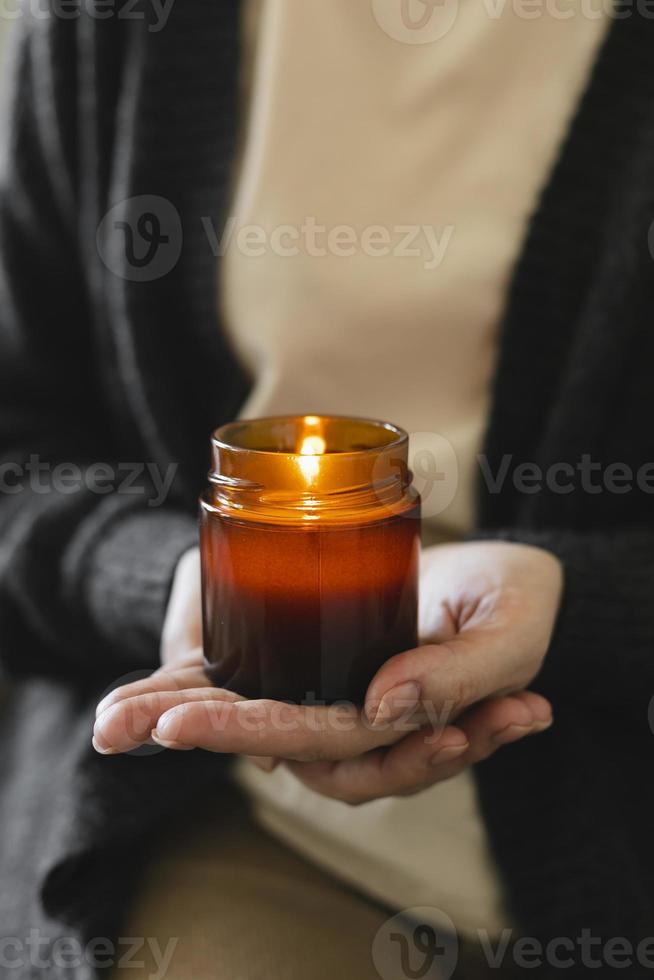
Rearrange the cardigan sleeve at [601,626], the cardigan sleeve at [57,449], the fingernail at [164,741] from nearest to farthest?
the fingernail at [164,741]
the cardigan sleeve at [601,626]
the cardigan sleeve at [57,449]

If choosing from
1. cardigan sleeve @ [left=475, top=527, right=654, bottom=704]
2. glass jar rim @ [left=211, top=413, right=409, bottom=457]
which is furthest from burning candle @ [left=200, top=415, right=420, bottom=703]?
cardigan sleeve @ [left=475, top=527, right=654, bottom=704]

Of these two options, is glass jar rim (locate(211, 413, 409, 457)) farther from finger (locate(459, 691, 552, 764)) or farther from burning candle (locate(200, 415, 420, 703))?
finger (locate(459, 691, 552, 764))

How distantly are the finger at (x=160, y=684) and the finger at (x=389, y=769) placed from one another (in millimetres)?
87

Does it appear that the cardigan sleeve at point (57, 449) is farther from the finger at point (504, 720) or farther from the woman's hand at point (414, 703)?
the finger at point (504, 720)

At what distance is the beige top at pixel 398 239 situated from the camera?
29.9 inches

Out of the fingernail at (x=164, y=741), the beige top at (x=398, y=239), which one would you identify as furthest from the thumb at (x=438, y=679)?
the beige top at (x=398, y=239)

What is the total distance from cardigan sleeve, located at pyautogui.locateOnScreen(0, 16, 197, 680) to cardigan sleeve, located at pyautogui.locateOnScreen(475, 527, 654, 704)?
29 centimetres

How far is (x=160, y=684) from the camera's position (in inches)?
21.9

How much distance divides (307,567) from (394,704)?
9cm

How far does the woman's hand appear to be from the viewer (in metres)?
0.51

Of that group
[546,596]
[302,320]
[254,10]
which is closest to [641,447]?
[546,596]

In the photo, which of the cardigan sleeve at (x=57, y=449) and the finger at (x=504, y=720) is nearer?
the finger at (x=504, y=720)

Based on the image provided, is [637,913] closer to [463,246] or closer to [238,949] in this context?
[238,949]

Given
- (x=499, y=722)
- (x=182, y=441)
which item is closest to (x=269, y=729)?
(x=499, y=722)
